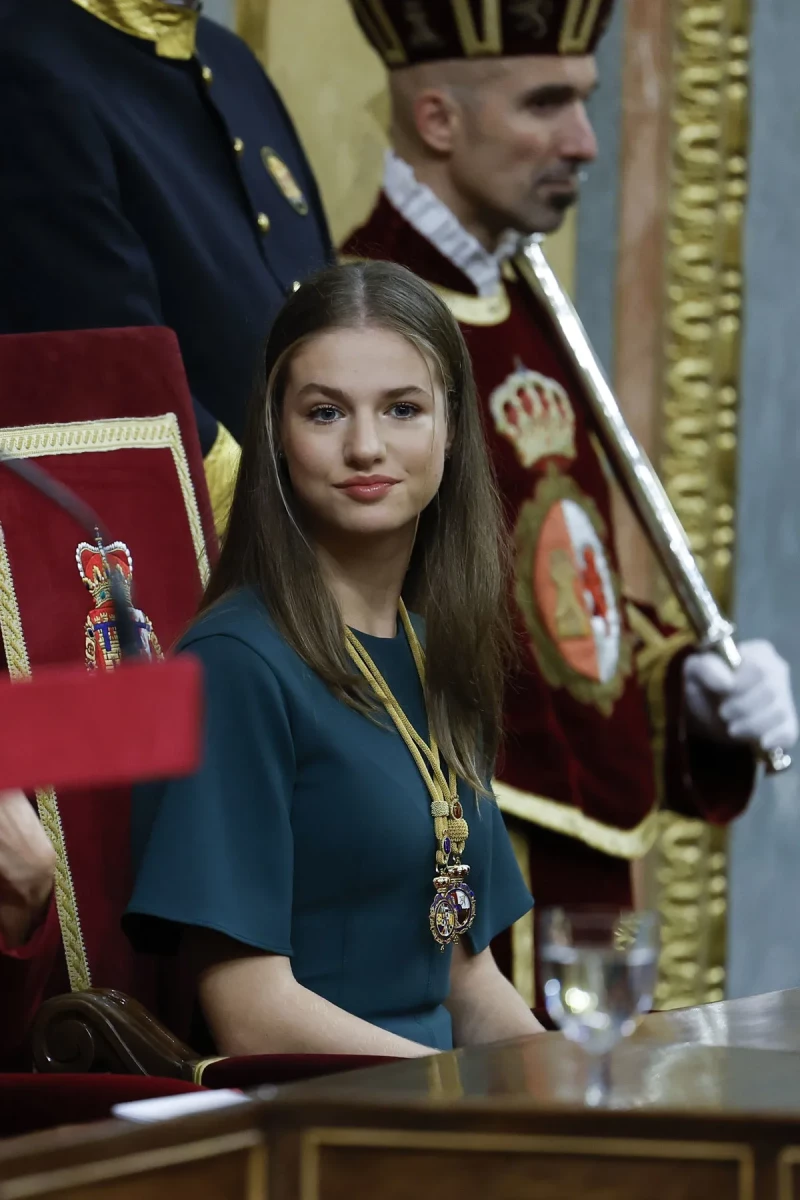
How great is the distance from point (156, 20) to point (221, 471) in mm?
495

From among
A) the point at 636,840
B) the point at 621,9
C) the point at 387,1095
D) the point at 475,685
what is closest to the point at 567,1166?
the point at 387,1095

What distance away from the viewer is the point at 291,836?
5.73 ft

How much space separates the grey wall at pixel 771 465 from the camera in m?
3.63

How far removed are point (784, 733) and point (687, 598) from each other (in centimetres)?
21

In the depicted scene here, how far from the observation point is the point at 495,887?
1994mm

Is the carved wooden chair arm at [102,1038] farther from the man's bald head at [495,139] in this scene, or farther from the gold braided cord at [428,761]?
the man's bald head at [495,139]

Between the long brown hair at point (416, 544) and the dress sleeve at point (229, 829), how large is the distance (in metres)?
0.07

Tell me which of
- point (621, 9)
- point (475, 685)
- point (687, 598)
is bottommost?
point (475, 685)

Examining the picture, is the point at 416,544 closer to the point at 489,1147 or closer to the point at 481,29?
the point at 489,1147

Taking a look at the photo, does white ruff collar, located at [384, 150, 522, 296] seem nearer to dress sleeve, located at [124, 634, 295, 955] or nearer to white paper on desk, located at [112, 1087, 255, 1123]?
dress sleeve, located at [124, 634, 295, 955]

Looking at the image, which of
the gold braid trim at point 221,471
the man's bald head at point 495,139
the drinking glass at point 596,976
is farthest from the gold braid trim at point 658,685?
the drinking glass at point 596,976

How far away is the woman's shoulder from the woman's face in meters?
0.10

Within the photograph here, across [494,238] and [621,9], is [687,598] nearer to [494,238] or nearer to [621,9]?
[494,238]

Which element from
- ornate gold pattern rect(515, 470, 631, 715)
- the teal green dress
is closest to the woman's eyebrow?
the teal green dress
